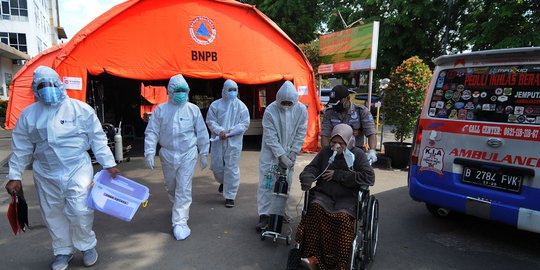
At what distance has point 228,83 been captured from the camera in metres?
5.39

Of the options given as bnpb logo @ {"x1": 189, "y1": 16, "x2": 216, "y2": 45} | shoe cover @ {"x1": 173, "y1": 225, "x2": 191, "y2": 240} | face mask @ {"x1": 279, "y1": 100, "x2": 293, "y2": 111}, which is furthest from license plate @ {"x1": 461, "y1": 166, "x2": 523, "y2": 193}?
bnpb logo @ {"x1": 189, "y1": 16, "x2": 216, "y2": 45}

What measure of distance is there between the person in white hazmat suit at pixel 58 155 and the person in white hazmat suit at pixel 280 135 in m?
1.73

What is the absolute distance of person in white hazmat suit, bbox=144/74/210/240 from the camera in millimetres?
4027

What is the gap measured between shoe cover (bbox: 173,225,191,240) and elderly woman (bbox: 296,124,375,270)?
5.00ft

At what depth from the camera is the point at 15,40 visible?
2897cm

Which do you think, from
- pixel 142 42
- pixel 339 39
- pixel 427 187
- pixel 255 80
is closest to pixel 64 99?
pixel 427 187

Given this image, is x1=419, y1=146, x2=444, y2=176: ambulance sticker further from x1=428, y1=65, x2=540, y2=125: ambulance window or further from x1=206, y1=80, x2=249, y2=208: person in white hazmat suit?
x1=206, y1=80, x2=249, y2=208: person in white hazmat suit

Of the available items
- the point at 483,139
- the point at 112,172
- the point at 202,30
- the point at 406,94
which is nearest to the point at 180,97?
the point at 112,172

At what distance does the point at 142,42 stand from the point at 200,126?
467cm

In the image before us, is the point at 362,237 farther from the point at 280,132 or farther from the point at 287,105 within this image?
the point at 287,105

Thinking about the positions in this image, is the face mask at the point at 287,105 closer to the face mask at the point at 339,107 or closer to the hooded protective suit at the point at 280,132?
the hooded protective suit at the point at 280,132

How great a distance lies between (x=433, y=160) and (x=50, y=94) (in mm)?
3830

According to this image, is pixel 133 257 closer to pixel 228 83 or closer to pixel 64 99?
pixel 64 99

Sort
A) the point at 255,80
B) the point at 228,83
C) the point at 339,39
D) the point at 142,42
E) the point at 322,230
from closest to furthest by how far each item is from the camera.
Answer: the point at 322,230, the point at 228,83, the point at 142,42, the point at 255,80, the point at 339,39
